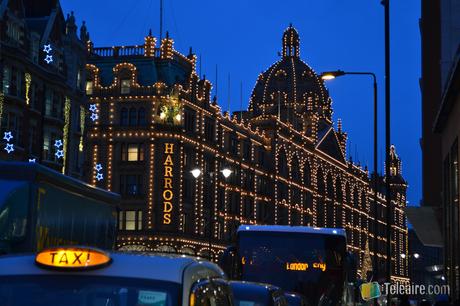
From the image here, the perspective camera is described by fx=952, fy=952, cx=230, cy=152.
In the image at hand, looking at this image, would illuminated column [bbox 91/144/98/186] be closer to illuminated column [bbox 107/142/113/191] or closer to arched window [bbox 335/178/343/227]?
illuminated column [bbox 107/142/113/191]

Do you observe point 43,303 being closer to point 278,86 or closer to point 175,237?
point 175,237

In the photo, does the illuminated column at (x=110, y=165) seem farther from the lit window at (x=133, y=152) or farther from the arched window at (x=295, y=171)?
the arched window at (x=295, y=171)

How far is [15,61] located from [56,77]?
18.5 ft

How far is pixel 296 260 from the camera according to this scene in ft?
79.1

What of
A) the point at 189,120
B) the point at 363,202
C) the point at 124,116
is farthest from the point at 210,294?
the point at 363,202

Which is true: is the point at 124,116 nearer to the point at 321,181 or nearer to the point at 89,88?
the point at 89,88

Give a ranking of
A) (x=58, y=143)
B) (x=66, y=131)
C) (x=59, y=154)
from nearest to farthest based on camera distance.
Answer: (x=58, y=143)
(x=59, y=154)
(x=66, y=131)

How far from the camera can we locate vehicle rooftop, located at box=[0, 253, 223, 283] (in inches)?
260

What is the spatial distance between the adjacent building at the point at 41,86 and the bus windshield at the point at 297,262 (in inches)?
1095

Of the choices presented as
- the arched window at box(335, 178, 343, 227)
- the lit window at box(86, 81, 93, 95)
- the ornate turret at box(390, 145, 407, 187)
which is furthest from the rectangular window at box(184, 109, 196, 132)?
the ornate turret at box(390, 145, 407, 187)

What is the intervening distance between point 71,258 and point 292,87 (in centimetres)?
12810

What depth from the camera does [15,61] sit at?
54.5 m

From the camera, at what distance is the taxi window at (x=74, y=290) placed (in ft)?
21.2

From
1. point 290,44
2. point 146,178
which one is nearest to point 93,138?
point 146,178
